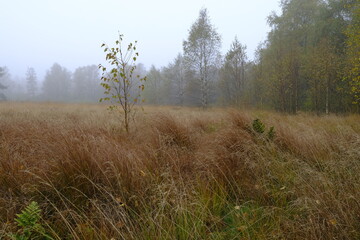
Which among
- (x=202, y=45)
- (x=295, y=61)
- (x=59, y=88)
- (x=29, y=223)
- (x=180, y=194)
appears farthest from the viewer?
(x=59, y=88)

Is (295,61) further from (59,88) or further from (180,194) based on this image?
(59,88)

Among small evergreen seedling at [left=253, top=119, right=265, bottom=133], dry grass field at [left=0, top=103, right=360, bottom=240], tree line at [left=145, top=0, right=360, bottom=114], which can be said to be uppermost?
tree line at [left=145, top=0, right=360, bottom=114]

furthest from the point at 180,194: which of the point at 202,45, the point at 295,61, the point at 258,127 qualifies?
the point at 202,45

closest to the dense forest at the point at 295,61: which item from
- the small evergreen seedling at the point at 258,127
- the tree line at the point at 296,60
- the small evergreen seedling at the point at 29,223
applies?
the tree line at the point at 296,60

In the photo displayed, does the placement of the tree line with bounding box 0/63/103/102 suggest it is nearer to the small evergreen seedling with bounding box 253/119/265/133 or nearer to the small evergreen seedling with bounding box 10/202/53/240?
the small evergreen seedling with bounding box 253/119/265/133

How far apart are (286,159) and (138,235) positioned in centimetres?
220

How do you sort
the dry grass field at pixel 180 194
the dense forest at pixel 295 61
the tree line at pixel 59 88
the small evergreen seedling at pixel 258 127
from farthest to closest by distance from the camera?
the tree line at pixel 59 88 → the dense forest at pixel 295 61 → the small evergreen seedling at pixel 258 127 → the dry grass field at pixel 180 194

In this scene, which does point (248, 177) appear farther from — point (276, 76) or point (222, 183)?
point (276, 76)

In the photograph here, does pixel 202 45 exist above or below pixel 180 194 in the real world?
above

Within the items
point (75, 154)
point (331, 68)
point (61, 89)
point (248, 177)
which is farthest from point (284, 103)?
point (61, 89)

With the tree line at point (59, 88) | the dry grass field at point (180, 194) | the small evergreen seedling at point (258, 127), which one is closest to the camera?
the dry grass field at point (180, 194)

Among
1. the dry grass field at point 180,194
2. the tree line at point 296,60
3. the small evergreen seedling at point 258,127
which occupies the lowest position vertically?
the dry grass field at point 180,194

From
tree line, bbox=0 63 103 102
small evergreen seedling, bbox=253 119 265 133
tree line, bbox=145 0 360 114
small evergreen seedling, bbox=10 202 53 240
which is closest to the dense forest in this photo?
tree line, bbox=145 0 360 114

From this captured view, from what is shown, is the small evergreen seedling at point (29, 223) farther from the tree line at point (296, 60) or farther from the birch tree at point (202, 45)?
the birch tree at point (202, 45)
